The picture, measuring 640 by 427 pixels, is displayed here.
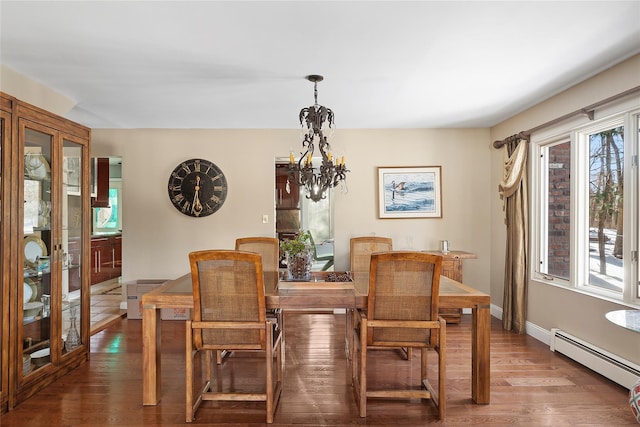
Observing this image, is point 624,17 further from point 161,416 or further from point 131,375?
point 131,375

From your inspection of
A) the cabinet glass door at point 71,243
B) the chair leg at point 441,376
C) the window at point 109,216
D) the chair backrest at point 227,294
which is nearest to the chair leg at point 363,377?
the chair leg at point 441,376

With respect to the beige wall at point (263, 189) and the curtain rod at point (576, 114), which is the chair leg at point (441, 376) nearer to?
the curtain rod at point (576, 114)

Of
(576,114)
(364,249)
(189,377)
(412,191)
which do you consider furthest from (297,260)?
(576,114)

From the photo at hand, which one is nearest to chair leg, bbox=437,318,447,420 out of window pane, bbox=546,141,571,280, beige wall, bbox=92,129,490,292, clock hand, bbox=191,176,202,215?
window pane, bbox=546,141,571,280

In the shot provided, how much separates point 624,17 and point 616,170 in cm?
125

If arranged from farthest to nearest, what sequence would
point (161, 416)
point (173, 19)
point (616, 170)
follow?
point (616, 170) < point (161, 416) < point (173, 19)

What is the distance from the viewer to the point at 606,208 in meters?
3.01

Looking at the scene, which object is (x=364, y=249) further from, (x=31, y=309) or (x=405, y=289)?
(x=31, y=309)

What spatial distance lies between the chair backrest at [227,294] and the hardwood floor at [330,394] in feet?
1.61

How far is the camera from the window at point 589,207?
2.72 metres

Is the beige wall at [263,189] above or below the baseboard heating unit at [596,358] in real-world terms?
above

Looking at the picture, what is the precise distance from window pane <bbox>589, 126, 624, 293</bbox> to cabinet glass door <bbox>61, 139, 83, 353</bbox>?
14.0 ft

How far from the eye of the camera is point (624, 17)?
2129 mm

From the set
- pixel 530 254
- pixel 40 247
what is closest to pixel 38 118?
pixel 40 247
